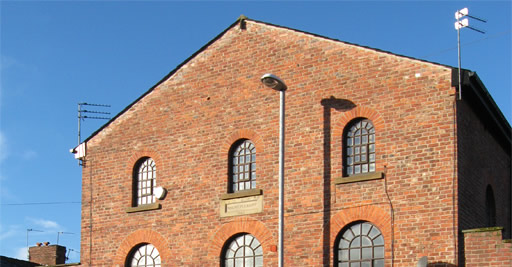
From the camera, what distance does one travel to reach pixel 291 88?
23172 mm

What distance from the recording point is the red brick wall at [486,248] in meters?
18.9

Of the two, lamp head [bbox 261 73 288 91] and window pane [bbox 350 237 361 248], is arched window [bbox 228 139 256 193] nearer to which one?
lamp head [bbox 261 73 288 91]

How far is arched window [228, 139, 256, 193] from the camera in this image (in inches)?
922

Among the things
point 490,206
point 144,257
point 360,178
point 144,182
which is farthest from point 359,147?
A: point 144,257

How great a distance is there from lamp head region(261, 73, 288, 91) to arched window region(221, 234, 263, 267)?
167 inches

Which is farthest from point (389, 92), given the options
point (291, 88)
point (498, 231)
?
point (498, 231)

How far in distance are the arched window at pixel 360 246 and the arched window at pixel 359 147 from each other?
4.76 feet

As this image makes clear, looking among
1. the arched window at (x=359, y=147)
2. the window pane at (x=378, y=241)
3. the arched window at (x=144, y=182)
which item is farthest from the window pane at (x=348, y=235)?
the arched window at (x=144, y=182)

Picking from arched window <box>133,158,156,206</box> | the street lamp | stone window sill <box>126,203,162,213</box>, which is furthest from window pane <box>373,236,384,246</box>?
arched window <box>133,158,156,206</box>

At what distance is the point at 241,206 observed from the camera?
909 inches

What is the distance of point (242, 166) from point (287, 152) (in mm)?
1604

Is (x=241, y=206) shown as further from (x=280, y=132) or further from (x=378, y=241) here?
(x=378, y=241)

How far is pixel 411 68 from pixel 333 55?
7.69 feet

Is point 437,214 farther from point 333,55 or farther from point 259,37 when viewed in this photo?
point 259,37
